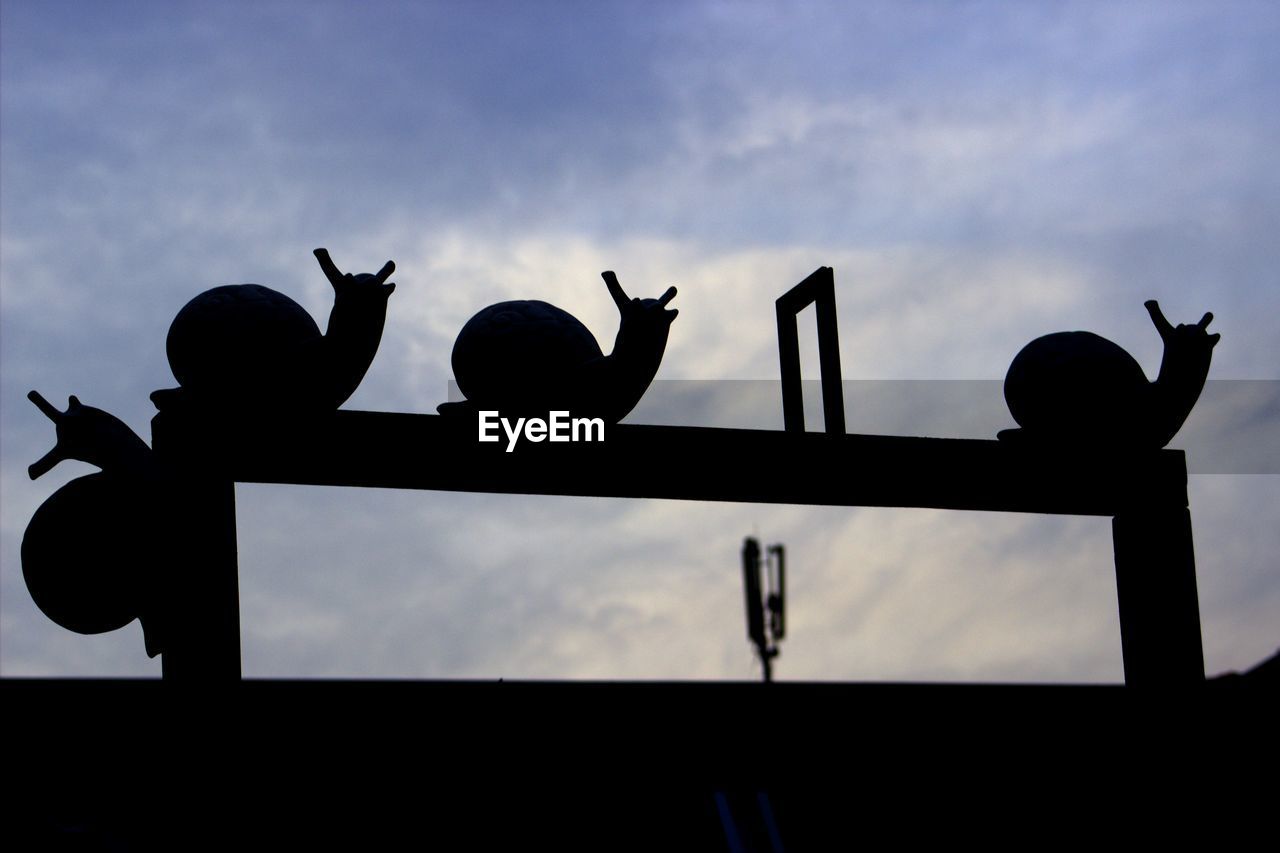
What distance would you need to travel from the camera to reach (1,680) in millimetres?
9672

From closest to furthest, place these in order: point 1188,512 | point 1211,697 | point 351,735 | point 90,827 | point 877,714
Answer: point 90,827, point 351,735, point 877,714, point 1211,697, point 1188,512

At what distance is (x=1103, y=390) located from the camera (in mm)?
12211

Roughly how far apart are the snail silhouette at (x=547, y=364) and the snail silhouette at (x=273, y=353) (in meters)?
0.71

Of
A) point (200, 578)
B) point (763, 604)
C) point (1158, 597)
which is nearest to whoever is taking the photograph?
point (200, 578)

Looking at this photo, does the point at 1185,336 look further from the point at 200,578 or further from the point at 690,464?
the point at 200,578

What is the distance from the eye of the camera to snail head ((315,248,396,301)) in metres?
10.4

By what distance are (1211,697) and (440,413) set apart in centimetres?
512

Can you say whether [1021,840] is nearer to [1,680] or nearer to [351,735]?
[351,735]

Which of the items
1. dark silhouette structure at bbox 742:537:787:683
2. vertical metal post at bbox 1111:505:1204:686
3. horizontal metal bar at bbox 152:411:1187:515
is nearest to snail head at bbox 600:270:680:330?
horizontal metal bar at bbox 152:411:1187:515

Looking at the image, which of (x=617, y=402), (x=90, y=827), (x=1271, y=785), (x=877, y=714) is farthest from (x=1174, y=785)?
(x=90, y=827)

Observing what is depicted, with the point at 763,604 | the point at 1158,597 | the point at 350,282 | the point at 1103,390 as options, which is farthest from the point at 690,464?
the point at 763,604

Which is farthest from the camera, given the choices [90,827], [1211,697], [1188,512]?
[1188,512]

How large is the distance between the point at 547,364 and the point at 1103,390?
3906 mm

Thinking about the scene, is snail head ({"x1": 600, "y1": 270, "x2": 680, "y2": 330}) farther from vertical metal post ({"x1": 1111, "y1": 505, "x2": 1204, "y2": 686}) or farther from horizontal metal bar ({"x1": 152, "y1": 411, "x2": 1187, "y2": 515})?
vertical metal post ({"x1": 1111, "y1": 505, "x2": 1204, "y2": 686})
